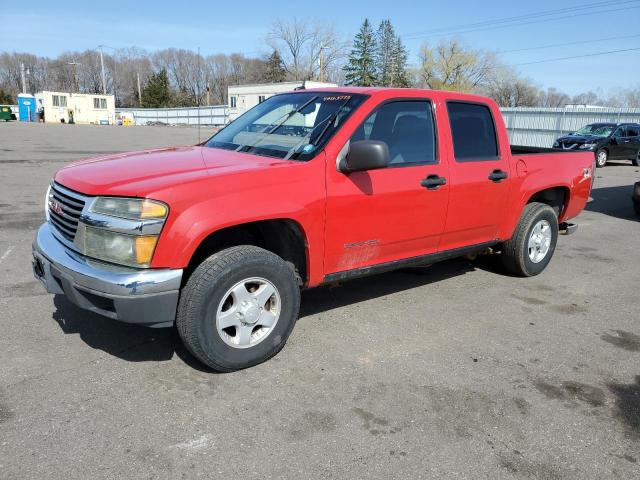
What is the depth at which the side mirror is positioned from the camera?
3570 mm

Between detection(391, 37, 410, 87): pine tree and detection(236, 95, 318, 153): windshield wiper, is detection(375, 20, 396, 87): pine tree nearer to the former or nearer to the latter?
detection(391, 37, 410, 87): pine tree

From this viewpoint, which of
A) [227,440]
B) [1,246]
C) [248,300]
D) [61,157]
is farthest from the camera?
[61,157]

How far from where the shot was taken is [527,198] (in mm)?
5395

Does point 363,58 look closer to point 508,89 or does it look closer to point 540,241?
point 508,89

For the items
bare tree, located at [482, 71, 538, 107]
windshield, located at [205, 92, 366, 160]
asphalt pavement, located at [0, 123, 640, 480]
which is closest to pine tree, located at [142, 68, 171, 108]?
bare tree, located at [482, 71, 538, 107]

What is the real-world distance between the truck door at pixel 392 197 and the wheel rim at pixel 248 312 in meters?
0.53

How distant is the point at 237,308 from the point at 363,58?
292ft

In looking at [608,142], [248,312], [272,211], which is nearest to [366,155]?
[272,211]

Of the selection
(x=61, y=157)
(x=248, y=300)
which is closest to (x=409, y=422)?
(x=248, y=300)

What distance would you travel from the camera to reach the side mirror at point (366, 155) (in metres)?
3.57

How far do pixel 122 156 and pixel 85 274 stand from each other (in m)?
1.27

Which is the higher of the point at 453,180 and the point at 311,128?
the point at 311,128

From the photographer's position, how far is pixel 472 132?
190 inches

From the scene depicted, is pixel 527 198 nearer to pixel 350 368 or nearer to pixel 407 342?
pixel 407 342
